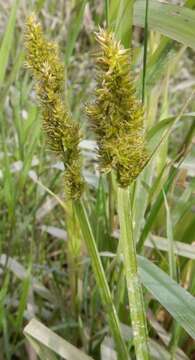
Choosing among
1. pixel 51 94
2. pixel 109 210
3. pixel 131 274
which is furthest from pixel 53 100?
pixel 109 210

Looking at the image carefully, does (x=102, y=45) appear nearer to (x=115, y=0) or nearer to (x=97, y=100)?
(x=97, y=100)

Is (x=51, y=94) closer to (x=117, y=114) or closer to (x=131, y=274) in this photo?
(x=117, y=114)

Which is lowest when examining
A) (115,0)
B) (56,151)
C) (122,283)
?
(122,283)

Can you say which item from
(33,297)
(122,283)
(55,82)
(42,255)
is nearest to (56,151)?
(55,82)

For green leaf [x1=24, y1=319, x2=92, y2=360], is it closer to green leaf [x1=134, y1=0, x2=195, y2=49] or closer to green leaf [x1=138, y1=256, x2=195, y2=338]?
green leaf [x1=138, y1=256, x2=195, y2=338]

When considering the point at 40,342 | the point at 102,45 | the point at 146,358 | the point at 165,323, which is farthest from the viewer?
the point at 165,323

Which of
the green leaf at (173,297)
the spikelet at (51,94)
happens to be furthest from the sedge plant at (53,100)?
the green leaf at (173,297)

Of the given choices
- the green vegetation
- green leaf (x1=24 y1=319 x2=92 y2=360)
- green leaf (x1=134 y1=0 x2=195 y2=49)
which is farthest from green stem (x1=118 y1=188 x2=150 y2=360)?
green leaf (x1=134 y1=0 x2=195 y2=49)
